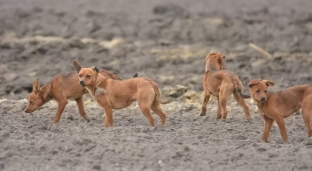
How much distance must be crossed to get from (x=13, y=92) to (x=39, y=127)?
4659mm

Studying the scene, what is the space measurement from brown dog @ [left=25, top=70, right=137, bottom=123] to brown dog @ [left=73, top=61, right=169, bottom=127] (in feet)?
1.66

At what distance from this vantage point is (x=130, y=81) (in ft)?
48.2

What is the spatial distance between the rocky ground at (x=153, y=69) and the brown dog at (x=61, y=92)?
26 centimetres

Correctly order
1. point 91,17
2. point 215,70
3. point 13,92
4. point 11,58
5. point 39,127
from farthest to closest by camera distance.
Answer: point 91,17
point 11,58
point 13,92
point 215,70
point 39,127

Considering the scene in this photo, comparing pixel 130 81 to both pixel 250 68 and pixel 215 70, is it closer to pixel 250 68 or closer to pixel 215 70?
pixel 215 70

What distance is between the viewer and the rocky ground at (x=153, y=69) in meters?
12.4

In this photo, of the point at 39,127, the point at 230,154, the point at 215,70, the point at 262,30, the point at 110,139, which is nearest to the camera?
the point at 230,154

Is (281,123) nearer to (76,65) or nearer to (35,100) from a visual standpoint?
(76,65)

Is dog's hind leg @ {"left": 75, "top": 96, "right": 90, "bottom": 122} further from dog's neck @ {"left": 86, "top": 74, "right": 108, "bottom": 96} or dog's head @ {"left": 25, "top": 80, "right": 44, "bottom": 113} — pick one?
dog's neck @ {"left": 86, "top": 74, "right": 108, "bottom": 96}

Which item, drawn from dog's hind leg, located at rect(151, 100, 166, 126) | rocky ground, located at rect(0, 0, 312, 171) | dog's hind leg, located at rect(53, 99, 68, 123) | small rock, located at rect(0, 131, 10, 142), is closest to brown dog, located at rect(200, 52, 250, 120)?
rocky ground, located at rect(0, 0, 312, 171)

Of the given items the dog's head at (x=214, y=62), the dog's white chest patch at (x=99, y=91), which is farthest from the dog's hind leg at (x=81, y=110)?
the dog's head at (x=214, y=62)

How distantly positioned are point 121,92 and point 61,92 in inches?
55.1

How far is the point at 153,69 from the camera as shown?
2275 centimetres

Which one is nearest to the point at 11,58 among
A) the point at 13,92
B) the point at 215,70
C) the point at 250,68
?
the point at 13,92
